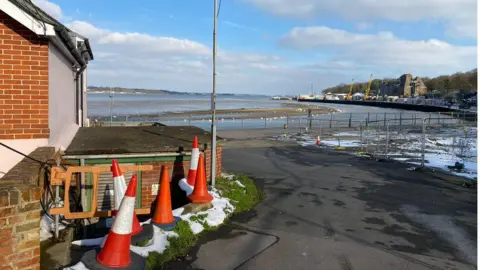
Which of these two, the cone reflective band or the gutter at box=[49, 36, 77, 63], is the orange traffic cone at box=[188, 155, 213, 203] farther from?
the gutter at box=[49, 36, 77, 63]

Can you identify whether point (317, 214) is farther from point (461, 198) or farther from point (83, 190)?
point (83, 190)

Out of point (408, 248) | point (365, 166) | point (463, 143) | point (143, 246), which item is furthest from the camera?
point (463, 143)

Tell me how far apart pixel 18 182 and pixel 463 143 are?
15.6 metres

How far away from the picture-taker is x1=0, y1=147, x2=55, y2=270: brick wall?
3541mm

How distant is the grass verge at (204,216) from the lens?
202 inches

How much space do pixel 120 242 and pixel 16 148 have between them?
272 centimetres


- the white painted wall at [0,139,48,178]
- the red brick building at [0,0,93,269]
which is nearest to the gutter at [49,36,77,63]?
the red brick building at [0,0,93,269]

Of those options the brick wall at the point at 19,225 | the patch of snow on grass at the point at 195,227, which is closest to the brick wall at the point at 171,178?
the patch of snow on grass at the point at 195,227

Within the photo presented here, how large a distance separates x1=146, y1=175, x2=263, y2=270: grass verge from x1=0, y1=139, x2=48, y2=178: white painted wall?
8.15ft

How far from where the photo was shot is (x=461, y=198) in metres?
9.03

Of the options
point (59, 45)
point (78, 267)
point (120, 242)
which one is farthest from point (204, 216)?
point (59, 45)

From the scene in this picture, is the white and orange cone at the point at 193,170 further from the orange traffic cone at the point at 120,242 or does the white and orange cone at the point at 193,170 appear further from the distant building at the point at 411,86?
the distant building at the point at 411,86

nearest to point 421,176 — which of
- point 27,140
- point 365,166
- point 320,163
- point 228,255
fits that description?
point 365,166

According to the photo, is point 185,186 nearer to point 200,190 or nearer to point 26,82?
point 200,190
